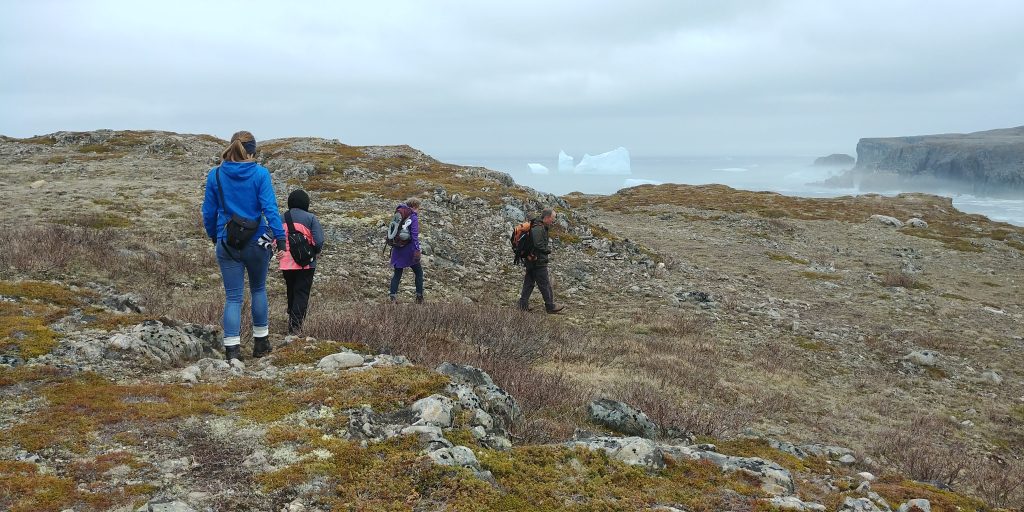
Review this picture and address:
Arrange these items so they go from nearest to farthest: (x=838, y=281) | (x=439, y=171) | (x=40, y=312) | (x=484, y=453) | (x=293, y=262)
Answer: (x=484, y=453) < (x=40, y=312) < (x=293, y=262) < (x=838, y=281) < (x=439, y=171)

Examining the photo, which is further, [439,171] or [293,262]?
[439,171]

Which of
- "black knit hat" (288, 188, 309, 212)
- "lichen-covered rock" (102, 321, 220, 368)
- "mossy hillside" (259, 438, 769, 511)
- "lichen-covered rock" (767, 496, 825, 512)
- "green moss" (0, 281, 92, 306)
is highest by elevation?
"black knit hat" (288, 188, 309, 212)

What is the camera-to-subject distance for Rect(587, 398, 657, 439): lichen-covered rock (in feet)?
23.2

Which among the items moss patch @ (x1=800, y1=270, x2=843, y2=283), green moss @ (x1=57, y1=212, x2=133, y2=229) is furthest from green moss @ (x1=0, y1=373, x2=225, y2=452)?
moss patch @ (x1=800, y1=270, x2=843, y2=283)

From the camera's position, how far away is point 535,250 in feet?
48.9

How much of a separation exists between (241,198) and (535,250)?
27.9ft

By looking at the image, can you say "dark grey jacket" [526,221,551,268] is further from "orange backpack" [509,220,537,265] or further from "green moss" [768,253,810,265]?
"green moss" [768,253,810,265]

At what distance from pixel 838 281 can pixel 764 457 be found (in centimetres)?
1957

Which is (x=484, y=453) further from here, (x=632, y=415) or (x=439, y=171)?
(x=439, y=171)

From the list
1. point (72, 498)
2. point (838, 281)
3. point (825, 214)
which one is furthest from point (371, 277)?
point (825, 214)

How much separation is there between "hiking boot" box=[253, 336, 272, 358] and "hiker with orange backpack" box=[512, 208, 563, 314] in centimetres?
828

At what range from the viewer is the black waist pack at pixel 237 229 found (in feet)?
24.1

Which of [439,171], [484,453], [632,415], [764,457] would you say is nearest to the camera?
[484,453]

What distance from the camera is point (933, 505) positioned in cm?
507
